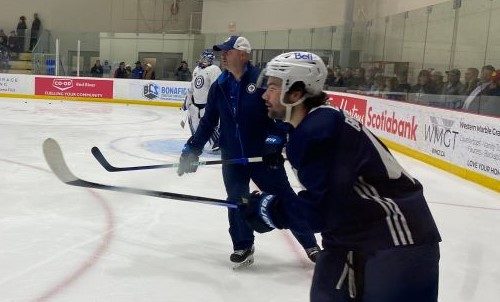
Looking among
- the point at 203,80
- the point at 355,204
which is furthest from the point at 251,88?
the point at 203,80

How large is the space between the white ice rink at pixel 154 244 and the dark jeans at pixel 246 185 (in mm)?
157

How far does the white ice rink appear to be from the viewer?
2594mm

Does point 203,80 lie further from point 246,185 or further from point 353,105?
point 353,105

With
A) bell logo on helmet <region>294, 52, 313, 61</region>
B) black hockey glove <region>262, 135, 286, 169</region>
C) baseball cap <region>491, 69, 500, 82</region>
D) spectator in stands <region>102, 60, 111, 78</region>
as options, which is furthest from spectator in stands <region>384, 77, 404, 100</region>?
spectator in stands <region>102, 60, 111, 78</region>

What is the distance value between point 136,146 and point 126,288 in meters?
4.69

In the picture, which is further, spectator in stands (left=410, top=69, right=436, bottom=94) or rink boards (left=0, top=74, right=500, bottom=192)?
spectator in stands (left=410, top=69, right=436, bottom=94)

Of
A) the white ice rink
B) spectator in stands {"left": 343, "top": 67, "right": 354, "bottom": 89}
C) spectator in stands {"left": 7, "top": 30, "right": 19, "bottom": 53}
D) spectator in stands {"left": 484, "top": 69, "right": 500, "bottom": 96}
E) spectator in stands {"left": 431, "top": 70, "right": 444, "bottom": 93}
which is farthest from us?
spectator in stands {"left": 7, "top": 30, "right": 19, "bottom": 53}

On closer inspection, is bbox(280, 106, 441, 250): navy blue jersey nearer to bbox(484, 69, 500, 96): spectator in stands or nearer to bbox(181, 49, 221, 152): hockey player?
bbox(181, 49, 221, 152): hockey player

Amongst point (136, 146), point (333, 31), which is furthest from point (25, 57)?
point (136, 146)

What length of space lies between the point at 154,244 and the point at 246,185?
2.55ft

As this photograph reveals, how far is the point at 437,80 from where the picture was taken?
24.8 ft

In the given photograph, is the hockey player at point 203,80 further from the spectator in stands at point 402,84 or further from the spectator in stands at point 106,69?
the spectator in stands at point 106,69

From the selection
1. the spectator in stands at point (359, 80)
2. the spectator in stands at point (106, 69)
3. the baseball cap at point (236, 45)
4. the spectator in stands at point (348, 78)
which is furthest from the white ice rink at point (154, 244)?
the spectator in stands at point (106, 69)

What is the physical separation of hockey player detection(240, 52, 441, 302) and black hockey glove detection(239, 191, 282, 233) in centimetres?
5
